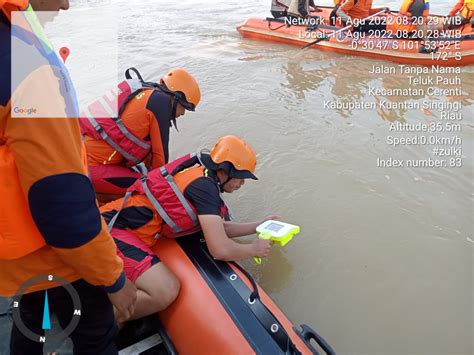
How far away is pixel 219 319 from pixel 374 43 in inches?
246

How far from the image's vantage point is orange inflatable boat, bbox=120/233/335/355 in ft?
5.72

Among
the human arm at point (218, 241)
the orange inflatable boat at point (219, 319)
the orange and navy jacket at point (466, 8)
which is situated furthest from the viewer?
the orange and navy jacket at point (466, 8)

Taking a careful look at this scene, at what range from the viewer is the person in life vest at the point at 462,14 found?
254 inches

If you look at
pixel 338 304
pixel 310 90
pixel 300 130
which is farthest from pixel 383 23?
pixel 338 304

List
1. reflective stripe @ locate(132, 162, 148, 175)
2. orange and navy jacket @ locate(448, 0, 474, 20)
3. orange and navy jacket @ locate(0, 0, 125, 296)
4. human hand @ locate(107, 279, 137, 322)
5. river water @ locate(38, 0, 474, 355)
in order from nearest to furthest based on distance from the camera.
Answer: orange and navy jacket @ locate(0, 0, 125, 296), human hand @ locate(107, 279, 137, 322), river water @ locate(38, 0, 474, 355), reflective stripe @ locate(132, 162, 148, 175), orange and navy jacket @ locate(448, 0, 474, 20)

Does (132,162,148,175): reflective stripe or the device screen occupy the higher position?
the device screen

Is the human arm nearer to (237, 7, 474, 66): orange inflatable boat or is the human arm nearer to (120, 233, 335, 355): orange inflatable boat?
(120, 233, 335, 355): orange inflatable boat

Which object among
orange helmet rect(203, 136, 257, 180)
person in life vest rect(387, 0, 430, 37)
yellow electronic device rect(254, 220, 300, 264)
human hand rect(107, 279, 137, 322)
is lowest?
yellow electronic device rect(254, 220, 300, 264)

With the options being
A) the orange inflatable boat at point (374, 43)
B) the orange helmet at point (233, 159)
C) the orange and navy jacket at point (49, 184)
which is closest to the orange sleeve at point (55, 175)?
the orange and navy jacket at point (49, 184)

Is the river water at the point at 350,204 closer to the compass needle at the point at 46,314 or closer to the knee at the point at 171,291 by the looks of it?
the knee at the point at 171,291

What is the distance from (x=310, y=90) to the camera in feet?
19.4

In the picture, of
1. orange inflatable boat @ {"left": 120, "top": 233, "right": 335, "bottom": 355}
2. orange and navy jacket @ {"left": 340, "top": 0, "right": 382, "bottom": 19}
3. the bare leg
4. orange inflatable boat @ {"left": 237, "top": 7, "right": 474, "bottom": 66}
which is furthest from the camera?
orange and navy jacket @ {"left": 340, "top": 0, "right": 382, "bottom": 19}

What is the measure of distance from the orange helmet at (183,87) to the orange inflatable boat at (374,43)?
5019mm

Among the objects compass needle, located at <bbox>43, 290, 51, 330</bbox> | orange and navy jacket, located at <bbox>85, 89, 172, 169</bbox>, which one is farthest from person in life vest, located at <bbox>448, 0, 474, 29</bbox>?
compass needle, located at <bbox>43, 290, 51, 330</bbox>
